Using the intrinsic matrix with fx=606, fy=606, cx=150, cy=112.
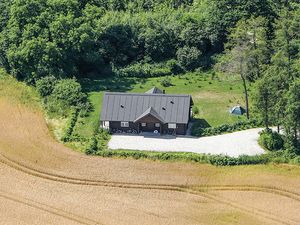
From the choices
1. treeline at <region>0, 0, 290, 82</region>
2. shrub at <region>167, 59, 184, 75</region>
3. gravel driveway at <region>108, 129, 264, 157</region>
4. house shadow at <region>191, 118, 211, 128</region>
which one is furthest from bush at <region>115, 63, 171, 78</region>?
gravel driveway at <region>108, 129, 264, 157</region>

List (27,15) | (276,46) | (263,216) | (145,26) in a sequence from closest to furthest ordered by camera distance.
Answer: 1. (263,216)
2. (276,46)
3. (27,15)
4. (145,26)

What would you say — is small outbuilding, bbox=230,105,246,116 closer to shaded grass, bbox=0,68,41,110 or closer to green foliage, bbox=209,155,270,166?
green foliage, bbox=209,155,270,166

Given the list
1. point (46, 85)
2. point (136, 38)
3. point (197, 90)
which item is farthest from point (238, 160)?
point (136, 38)

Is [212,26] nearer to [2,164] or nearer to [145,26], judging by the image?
[145,26]

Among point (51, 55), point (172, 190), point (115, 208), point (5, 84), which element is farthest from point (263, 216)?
point (5, 84)

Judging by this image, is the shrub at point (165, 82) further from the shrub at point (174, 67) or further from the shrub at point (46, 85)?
the shrub at point (46, 85)

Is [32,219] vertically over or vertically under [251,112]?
under

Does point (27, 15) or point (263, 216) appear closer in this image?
point (263, 216)
